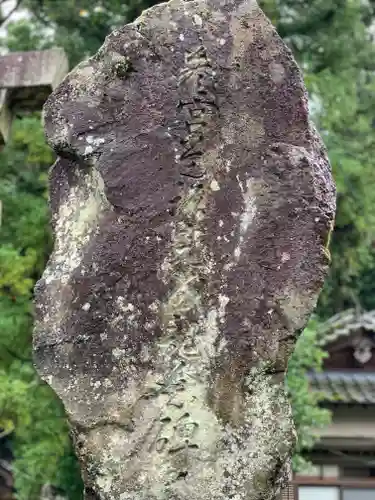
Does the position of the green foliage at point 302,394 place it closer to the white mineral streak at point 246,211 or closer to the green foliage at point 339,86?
the green foliage at point 339,86

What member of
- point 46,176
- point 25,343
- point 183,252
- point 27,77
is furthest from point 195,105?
point 46,176

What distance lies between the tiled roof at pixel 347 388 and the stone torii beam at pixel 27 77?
15.2 feet

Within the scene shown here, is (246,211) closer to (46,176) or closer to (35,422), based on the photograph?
(35,422)

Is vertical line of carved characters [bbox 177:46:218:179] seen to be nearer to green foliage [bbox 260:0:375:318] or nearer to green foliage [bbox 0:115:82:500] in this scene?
green foliage [bbox 0:115:82:500]

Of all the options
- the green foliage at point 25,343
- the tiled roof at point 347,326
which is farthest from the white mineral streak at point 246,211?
the tiled roof at point 347,326

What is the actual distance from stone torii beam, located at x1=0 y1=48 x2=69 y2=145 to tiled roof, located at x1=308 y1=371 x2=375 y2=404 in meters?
4.63

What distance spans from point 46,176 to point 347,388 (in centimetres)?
385

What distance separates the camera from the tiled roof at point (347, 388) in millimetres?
7836

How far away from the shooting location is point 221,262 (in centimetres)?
259

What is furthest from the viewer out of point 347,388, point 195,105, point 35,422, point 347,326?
point 347,326

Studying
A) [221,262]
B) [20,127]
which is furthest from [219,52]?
[20,127]

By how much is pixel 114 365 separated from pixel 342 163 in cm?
488

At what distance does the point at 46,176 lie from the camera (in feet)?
20.8

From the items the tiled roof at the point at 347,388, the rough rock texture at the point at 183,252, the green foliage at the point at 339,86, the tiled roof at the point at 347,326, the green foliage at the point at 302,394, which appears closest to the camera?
the rough rock texture at the point at 183,252
